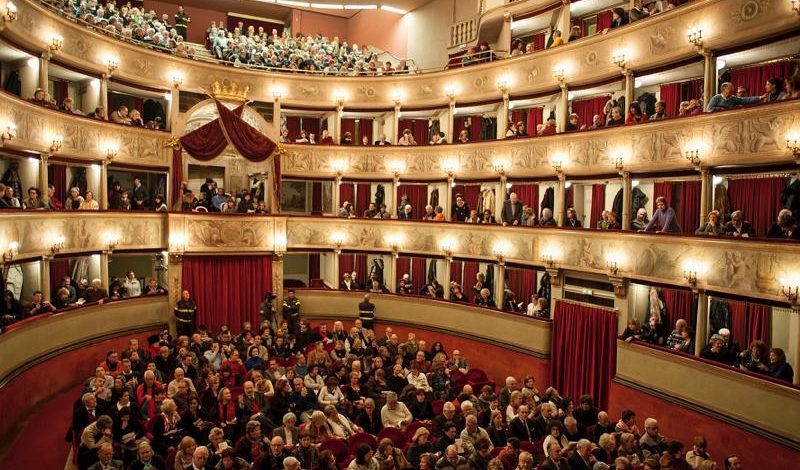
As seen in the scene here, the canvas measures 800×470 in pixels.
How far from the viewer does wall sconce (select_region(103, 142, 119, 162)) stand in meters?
15.6

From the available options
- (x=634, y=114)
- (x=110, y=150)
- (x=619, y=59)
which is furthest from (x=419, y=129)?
(x=110, y=150)

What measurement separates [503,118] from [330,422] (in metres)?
10.7

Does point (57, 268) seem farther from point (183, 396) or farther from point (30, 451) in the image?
point (183, 396)

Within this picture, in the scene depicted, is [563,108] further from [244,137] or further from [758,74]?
[244,137]

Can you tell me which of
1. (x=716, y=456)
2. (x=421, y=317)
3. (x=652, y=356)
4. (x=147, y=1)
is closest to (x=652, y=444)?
(x=716, y=456)

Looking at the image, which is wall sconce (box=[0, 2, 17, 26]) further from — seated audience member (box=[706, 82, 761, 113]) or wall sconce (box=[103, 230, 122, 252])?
seated audience member (box=[706, 82, 761, 113])

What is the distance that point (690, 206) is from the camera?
13492 mm

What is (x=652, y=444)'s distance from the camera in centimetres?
879

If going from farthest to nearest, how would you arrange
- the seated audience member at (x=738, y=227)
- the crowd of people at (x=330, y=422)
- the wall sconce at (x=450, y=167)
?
1. the wall sconce at (x=450, y=167)
2. the seated audience member at (x=738, y=227)
3. the crowd of people at (x=330, y=422)

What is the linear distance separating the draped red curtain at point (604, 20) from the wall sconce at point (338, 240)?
30.9 feet

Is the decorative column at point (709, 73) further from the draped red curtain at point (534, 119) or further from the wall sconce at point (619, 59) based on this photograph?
the draped red curtain at point (534, 119)

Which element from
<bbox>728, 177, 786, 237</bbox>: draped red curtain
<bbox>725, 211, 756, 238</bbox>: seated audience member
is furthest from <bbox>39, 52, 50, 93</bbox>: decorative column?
<bbox>728, 177, 786, 237</bbox>: draped red curtain

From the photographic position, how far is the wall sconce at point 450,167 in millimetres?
17750

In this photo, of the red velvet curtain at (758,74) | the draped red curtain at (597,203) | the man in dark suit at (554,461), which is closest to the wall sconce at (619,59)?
the red velvet curtain at (758,74)
